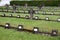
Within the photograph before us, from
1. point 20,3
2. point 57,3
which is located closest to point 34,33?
point 57,3

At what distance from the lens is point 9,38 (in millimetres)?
13617

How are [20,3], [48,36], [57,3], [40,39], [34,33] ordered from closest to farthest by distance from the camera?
[40,39], [48,36], [34,33], [57,3], [20,3]

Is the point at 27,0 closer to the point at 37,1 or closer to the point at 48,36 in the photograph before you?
the point at 37,1

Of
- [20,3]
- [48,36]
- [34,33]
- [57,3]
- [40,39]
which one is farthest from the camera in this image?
[20,3]

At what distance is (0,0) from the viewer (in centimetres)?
6047

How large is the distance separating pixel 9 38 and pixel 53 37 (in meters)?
2.92

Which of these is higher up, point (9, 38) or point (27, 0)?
point (9, 38)

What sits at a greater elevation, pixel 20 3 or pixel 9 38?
pixel 9 38

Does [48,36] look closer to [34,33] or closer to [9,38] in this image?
[34,33]

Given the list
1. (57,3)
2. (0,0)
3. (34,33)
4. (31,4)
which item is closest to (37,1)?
(31,4)

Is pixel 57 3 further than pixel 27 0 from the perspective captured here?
No

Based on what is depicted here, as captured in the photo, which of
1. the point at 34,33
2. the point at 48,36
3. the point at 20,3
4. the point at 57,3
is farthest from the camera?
the point at 20,3

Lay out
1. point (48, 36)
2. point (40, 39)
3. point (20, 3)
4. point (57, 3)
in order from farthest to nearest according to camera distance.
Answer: point (20, 3) → point (57, 3) → point (48, 36) → point (40, 39)

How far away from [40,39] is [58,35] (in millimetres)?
1915
